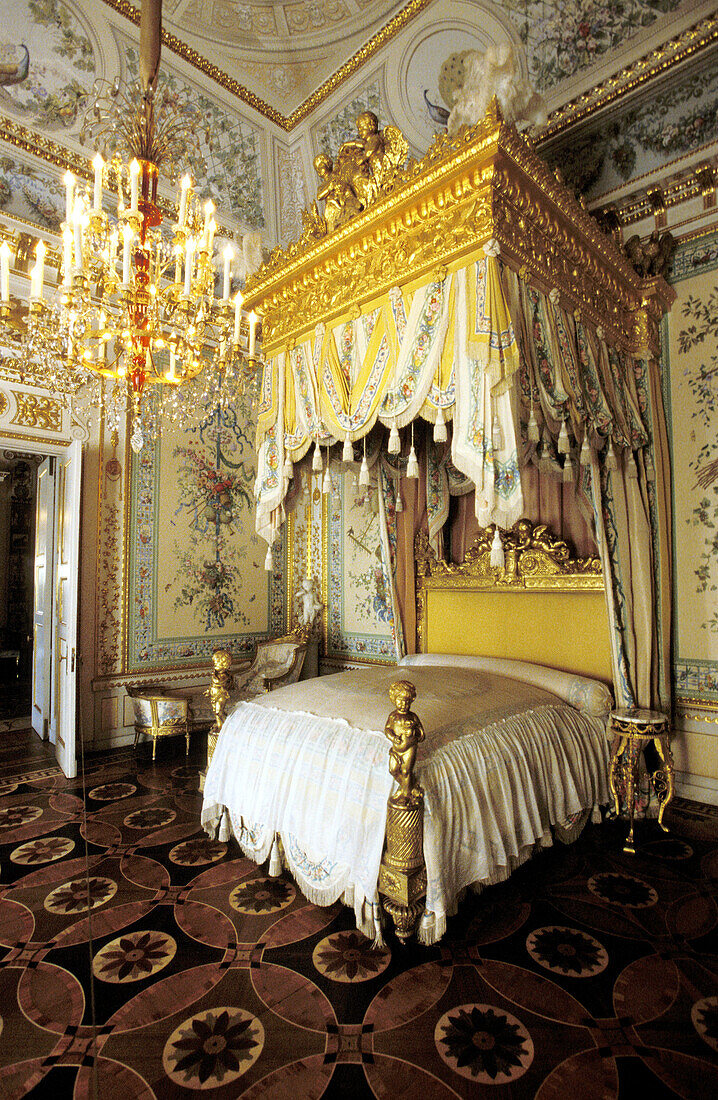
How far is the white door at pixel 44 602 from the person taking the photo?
5.04 m

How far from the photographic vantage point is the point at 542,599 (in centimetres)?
413

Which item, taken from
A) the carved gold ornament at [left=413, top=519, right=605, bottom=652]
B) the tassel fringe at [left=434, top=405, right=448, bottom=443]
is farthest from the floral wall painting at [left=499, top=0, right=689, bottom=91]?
the carved gold ornament at [left=413, top=519, right=605, bottom=652]

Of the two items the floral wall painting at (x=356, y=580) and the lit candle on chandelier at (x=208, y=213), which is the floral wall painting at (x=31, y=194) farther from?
the floral wall painting at (x=356, y=580)

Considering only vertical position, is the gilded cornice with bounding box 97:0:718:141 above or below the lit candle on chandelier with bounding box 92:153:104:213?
above

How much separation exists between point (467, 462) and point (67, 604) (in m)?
3.62

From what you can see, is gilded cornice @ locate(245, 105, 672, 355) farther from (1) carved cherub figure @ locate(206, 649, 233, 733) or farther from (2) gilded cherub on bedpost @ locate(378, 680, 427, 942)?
(2) gilded cherub on bedpost @ locate(378, 680, 427, 942)

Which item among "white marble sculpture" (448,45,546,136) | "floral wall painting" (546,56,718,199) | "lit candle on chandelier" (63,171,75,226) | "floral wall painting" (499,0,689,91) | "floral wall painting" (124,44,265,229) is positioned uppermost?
"floral wall painting" (124,44,265,229)

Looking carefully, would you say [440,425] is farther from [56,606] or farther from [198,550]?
[56,606]

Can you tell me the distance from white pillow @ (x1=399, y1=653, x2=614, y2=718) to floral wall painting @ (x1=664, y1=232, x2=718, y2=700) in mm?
720

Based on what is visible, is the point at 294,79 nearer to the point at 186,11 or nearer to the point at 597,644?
the point at 186,11

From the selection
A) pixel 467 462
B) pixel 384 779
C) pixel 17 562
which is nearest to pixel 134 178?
pixel 467 462

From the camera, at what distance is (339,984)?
2014 mm

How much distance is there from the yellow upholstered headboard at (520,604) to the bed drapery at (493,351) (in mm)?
466

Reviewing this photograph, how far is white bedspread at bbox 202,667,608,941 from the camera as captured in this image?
232 cm
